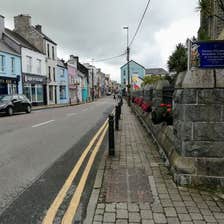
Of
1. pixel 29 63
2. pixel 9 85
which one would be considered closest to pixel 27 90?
pixel 29 63

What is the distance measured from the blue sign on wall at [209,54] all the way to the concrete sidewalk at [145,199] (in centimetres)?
218

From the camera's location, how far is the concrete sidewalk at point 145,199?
11.9ft

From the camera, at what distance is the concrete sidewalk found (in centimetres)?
364

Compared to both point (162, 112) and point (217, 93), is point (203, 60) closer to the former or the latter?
point (217, 93)

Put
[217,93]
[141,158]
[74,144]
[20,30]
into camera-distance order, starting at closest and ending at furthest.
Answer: [217,93]
[141,158]
[74,144]
[20,30]

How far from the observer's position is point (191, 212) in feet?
12.4

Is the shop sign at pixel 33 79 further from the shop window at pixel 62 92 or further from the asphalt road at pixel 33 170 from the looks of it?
the asphalt road at pixel 33 170

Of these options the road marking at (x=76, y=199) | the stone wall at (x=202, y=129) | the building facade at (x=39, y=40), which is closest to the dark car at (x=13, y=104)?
the road marking at (x=76, y=199)

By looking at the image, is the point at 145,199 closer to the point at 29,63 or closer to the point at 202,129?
the point at 202,129

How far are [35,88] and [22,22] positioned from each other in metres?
10.7

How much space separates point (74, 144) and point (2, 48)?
2442 cm

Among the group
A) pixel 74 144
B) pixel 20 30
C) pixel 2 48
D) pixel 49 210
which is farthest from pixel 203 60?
pixel 20 30

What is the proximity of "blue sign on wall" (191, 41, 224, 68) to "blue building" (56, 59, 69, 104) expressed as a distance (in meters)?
41.6

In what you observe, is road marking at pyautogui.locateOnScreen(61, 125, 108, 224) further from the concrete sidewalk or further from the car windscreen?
the car windscreen
